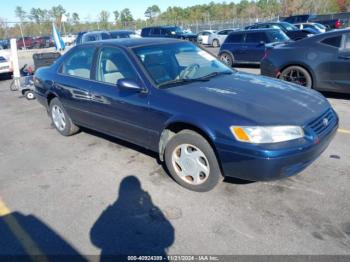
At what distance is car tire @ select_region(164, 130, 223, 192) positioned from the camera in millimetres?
3406

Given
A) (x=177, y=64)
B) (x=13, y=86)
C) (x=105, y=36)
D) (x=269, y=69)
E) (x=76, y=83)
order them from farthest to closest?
(x=105, y=36)
(x=13, y=86)
(x=269, y=69)
(x=76, y=83)
(x=177, y=64)

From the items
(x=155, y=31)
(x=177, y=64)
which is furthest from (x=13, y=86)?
(x=155, y=31)

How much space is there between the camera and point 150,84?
384 centimetres

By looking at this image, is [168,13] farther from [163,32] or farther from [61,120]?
[61,120]

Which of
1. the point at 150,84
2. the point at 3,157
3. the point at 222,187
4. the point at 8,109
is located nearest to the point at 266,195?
the point at 222,187

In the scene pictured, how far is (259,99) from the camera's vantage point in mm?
3541

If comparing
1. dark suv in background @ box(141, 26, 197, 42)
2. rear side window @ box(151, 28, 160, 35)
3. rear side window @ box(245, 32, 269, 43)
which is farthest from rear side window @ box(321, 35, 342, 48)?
rear side window @ box(151, 28, 160, 35)

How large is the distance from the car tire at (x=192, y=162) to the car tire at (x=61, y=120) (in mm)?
2357

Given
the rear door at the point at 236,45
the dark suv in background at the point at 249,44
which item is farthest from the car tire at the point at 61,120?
the rear door at the point at 236,45

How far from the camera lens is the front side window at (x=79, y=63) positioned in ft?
15.6

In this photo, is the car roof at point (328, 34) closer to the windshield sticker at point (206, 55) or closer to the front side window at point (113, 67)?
the windshield sticker at point (206, 55)

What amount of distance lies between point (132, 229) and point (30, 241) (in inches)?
35.6

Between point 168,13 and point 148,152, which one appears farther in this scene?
point 168,13

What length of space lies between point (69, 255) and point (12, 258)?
0.47 meters
